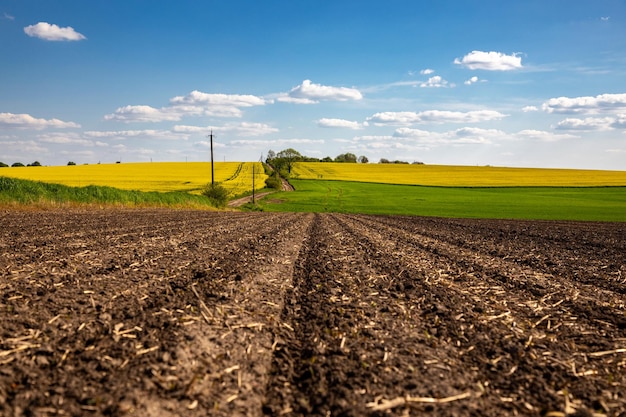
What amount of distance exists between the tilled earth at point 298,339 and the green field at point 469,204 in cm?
4106

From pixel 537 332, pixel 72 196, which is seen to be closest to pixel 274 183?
pixel 72 196

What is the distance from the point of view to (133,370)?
160 inches

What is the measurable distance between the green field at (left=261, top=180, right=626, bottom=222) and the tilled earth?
41.1 m

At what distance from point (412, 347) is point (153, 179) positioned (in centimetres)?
8149

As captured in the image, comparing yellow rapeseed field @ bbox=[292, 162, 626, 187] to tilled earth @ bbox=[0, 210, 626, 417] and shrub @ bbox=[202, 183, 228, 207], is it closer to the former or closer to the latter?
shrub @ bbox=[202, 183, 228, 207]

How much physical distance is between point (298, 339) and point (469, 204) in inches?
2230

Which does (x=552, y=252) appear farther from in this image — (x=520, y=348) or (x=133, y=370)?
(x=133, y=370)

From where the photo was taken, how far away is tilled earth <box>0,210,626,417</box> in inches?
147

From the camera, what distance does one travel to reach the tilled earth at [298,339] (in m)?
3.72

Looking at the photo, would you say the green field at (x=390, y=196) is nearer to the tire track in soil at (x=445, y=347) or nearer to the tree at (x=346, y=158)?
the tire track in soil at (x=445, y=347)

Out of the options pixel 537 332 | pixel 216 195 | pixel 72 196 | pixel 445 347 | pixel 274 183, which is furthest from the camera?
pixel 274 183

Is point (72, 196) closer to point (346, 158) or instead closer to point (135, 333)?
point (135, 333)

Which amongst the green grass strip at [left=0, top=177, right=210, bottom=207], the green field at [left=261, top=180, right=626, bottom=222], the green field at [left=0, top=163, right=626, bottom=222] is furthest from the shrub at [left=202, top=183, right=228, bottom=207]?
the green field at [left=261, top=180, right=626, bottom=222]

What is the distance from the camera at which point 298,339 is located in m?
5.16
